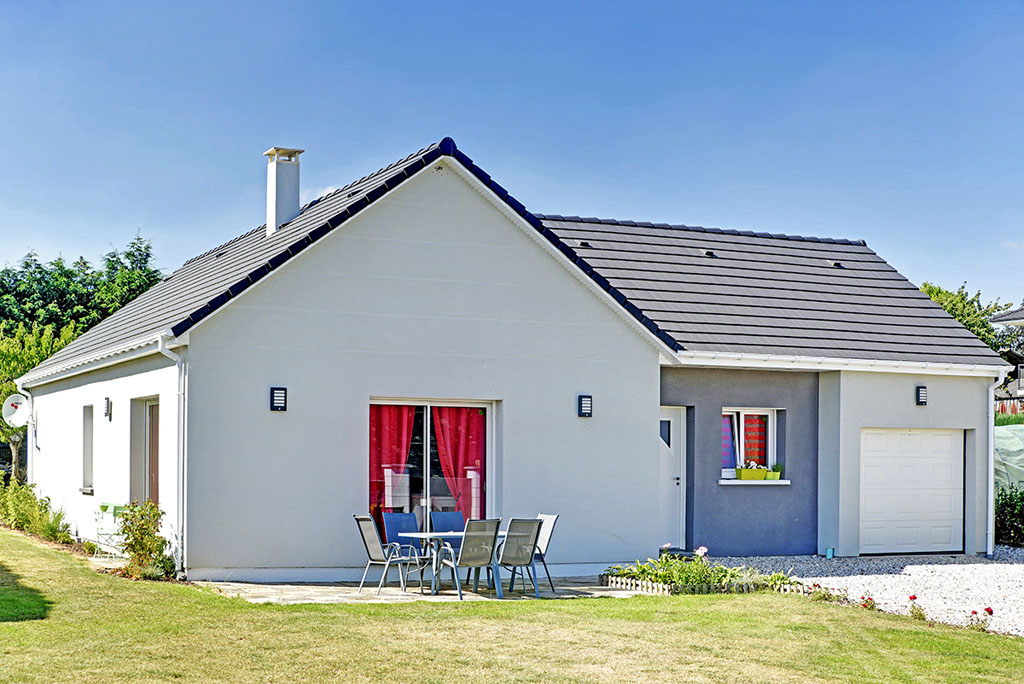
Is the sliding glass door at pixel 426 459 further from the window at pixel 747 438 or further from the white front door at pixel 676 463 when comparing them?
the window at pixel 747 438

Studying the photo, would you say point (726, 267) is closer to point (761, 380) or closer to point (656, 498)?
point (761, 380)

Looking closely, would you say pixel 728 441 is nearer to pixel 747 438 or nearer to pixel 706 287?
pixel 747 438

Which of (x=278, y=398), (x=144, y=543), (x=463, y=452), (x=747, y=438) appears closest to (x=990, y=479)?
(x=747, y=438)

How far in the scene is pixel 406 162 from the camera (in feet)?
55.4

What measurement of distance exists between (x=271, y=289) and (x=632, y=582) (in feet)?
19.1

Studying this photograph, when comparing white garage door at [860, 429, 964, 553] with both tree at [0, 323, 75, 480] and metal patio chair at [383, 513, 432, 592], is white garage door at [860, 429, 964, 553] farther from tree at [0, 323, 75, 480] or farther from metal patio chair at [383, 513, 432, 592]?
tree at [0, 323, 75, 480]

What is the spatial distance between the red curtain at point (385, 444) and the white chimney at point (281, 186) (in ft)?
15.8

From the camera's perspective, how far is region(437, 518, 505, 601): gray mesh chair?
13508mm

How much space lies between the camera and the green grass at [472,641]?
9008mm

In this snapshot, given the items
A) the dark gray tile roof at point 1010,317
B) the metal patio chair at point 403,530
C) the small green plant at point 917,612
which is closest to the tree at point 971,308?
the dark gray tile roof at point 1010,317

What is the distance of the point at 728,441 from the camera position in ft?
63.1

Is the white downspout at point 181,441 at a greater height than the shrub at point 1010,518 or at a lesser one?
greater

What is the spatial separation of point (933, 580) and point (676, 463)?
167 inches

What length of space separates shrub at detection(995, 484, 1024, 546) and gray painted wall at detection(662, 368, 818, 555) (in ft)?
15.2
